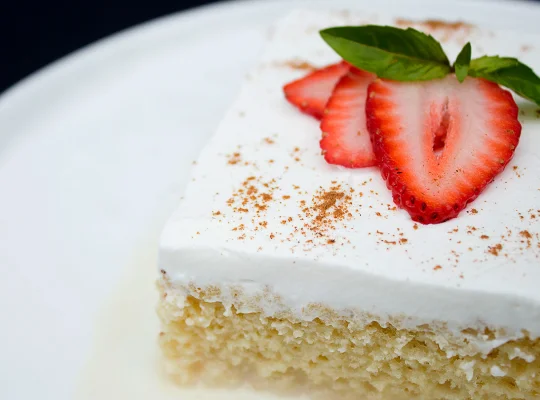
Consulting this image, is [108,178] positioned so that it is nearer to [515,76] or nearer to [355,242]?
[355,242]

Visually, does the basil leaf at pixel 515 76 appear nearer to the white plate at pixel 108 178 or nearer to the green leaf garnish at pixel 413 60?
the green leaf garnish at pixel 413 60

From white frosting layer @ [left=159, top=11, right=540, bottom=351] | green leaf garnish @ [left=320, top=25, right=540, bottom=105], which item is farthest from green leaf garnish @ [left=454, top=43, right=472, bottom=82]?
white frosting layer @ [left=159, top=11, right=540, bottom=351]

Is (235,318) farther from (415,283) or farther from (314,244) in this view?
(415,283)

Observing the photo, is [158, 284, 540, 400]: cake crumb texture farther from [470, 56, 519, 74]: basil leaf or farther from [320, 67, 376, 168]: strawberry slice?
[470, 56, 519, 74]: basil leaf

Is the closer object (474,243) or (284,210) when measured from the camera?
(474,243)

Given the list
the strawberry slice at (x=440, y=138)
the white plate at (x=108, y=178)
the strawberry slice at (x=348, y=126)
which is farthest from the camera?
the white plate at (x=108, y=178)

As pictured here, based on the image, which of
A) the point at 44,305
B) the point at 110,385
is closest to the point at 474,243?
the point at 110,385

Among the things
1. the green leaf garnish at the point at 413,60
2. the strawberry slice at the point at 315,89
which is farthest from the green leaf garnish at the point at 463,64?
the strawberry slice at the point at 315,89
